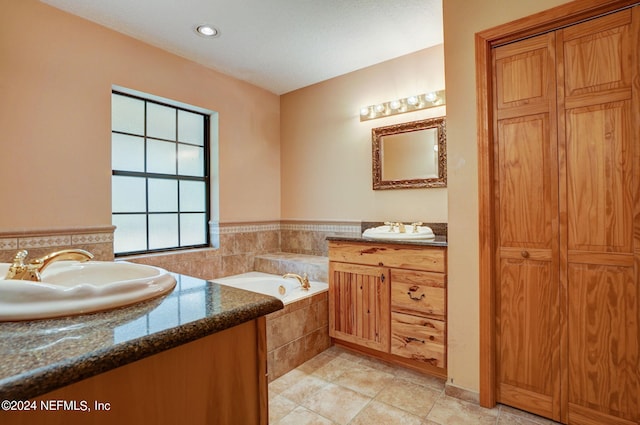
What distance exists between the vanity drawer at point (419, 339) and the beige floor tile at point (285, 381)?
27.5 inches

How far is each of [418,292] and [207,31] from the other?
2522 millimetres

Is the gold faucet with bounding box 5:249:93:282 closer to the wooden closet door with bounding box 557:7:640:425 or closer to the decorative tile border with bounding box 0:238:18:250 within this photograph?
the decorative tile border with bounding box 0:238:18:250

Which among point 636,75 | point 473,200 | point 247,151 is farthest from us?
point 247,151

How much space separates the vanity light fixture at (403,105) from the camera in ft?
8.90

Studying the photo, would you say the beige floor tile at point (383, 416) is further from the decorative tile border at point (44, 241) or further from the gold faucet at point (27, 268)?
the decorative tile border at point (44, 241)

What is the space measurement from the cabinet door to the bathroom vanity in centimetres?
160

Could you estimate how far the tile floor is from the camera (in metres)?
1.77

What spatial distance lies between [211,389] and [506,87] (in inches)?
80.8

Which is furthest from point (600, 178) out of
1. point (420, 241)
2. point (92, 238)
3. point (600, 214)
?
point (92, 238)

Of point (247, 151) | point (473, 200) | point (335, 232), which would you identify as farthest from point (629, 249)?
point (247, 151)

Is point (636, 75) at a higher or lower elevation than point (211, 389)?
higher

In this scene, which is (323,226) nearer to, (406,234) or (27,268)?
(406,234)

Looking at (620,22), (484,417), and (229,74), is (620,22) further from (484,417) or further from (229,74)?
(229,74)

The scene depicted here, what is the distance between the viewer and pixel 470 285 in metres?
1.90
